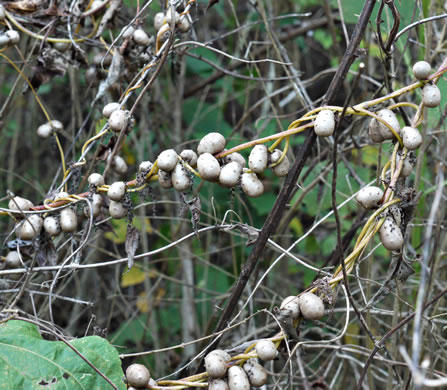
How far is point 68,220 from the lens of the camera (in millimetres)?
1037

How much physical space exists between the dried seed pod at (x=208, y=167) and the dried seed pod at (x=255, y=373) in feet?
0.99

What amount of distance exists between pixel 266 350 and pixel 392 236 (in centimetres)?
26

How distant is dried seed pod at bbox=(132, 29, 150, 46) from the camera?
121cm

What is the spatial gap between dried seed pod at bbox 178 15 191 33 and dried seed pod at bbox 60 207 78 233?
0.46m

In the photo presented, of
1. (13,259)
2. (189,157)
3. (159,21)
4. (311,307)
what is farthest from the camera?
(159,21)

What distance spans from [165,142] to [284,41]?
0.57 metres

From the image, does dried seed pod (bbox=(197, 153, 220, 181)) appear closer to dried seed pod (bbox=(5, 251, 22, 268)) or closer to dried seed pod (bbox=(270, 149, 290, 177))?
dried seed pod (bbox=(270, 149, 290, 177))

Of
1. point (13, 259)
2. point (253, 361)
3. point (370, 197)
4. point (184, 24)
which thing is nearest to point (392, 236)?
point (370, 197)

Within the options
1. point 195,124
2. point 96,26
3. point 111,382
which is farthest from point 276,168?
point 195,124

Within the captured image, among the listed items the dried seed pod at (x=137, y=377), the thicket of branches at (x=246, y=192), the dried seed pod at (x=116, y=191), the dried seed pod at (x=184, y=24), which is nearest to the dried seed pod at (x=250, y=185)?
the thicket of branches at (x=246, y=192)

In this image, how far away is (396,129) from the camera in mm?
918

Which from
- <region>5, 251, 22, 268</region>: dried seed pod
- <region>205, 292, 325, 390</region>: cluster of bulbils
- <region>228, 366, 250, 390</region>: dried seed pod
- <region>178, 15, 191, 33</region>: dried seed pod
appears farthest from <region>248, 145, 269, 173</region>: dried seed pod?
<region>5, 251, 22, 268</region>: dried seed pod

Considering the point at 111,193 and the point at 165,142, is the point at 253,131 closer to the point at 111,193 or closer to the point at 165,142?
the point at 165,142

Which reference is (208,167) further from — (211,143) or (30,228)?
(30,228)
